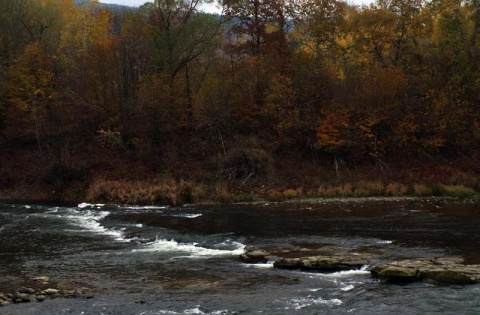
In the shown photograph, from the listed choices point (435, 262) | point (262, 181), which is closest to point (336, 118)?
point (262, 181)

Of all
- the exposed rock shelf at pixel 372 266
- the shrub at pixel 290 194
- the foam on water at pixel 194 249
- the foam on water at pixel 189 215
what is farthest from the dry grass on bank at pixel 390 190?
the exposed rock shelf at pixel 372 266

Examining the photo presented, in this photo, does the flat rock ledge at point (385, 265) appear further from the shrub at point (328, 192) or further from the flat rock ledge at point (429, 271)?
the shrub at point (328, 192)

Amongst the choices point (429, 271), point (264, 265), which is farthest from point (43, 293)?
point (429, 271)

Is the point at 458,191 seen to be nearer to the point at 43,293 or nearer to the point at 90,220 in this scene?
the point at 90,220

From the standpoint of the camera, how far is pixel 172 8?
52906 mm

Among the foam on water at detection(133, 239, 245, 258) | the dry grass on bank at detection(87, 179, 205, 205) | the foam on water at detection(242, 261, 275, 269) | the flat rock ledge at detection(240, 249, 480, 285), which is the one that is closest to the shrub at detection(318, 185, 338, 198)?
the dry grass on bank at detection(87, 179, 205, 205)

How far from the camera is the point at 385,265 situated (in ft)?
58.9

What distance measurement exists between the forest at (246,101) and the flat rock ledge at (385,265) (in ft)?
67.5

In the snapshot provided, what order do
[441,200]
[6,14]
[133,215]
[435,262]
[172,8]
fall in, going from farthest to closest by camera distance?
[6,14]
[172,8]
[441,200]
[133,215]
[435,262]

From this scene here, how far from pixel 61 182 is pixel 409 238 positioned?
31.9 meters

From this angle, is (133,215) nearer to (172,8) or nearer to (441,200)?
(441,200)

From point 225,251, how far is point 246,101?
1184 inches

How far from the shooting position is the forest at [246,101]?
45.5 metres

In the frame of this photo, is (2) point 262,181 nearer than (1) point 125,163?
Yes
